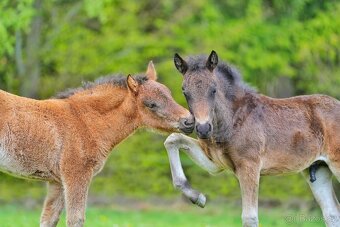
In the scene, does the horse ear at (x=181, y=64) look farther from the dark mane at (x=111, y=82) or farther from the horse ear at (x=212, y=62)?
the dark mane at (x=111, y=82)

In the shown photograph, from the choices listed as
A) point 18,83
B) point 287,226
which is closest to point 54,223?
point 287,226

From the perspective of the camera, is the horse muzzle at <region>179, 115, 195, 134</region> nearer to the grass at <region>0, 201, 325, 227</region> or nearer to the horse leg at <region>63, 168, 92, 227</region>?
the horse leg at <region>63, 168, 92, 227</region>

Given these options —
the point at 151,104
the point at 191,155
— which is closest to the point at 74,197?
the point at 151,104

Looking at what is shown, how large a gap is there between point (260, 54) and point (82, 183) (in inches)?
548

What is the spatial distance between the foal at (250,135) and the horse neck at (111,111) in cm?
74

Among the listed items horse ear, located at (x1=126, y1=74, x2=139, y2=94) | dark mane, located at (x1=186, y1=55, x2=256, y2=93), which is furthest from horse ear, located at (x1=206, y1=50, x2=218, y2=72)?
horse ear, located at (x1=126, y1=74, x2=139, y2=94)

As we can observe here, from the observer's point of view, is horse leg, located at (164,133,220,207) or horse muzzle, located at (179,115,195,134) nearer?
horse muzzle, located at (179,115,195,134)

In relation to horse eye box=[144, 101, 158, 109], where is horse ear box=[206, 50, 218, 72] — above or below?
above

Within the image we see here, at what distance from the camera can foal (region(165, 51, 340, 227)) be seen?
9875 mm

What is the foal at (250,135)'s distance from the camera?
9.88 m

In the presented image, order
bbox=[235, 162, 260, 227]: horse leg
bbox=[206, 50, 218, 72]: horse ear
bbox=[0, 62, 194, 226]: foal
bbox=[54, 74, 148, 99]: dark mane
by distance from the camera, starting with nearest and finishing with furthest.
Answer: bbox=[0, 62, 194, 226]: foal, bbox=[54, 74, 148, 99]: dark mane, bbox=[235, 162, 260, 227]: horse leg, bbox=[206, 50, 218, 72]: horse ear

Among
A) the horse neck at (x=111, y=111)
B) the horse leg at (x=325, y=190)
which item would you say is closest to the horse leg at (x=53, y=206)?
the horse neck at (x=111, y=111)

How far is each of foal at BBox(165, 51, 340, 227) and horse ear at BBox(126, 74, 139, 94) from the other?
63 centimetres

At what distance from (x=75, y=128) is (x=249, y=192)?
90.4 inches
